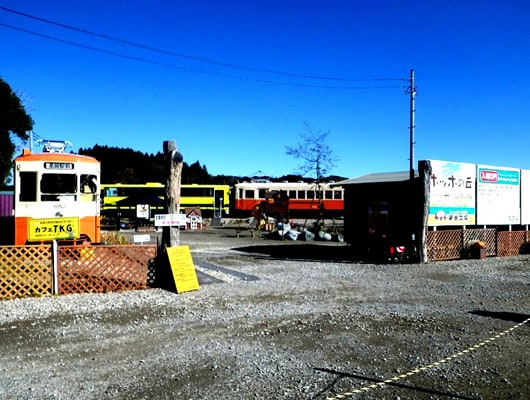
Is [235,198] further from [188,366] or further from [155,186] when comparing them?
[188,366]

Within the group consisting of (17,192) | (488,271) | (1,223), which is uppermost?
(17,192)

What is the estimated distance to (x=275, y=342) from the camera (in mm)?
6312

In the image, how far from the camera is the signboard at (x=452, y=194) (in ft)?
52.3

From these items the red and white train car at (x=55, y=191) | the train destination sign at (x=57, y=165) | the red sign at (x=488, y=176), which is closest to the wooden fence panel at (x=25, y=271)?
the red and white train car at (x=55, y=191)

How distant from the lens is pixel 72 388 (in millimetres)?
4691

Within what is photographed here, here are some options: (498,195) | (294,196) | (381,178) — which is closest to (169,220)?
(381,178)

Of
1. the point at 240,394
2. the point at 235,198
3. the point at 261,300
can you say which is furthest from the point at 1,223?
the point at 235,198

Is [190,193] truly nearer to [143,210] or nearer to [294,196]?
[294,196]

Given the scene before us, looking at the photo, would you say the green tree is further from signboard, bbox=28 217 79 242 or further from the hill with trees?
the hill with trees

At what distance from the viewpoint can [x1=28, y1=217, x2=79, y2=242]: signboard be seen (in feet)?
32.4

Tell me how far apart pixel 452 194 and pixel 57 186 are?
12.8m

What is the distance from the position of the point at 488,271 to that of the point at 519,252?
20.7 ft

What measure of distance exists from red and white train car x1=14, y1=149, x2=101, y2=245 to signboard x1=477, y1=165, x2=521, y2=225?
Answer: 13.5 m

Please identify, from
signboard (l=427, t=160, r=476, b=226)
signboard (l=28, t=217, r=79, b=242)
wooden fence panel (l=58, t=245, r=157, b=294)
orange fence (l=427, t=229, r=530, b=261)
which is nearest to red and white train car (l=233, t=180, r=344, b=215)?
orange fence (l=427, t=229, r=530, b=261)
